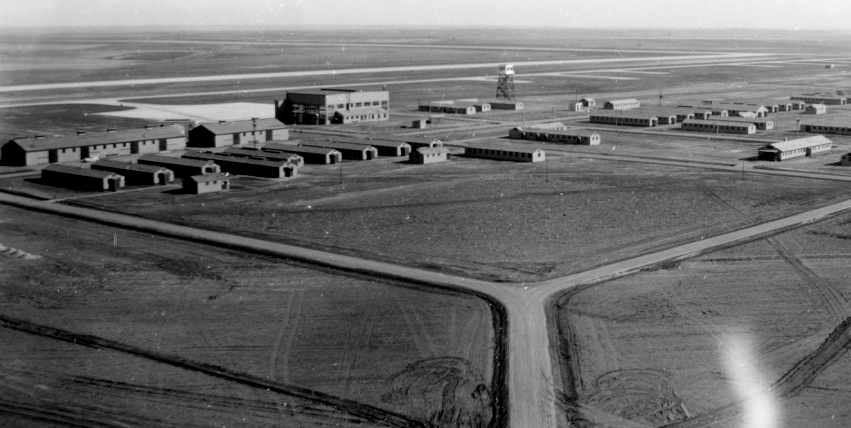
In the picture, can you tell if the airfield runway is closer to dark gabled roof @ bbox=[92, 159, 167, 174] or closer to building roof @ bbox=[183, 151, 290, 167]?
building roof @ bbox=[183, 151, 290, 167]

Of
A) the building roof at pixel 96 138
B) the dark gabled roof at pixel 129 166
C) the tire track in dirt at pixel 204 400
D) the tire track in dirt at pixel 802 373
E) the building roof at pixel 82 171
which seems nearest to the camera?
the tire track in dirt at pixel 802 373

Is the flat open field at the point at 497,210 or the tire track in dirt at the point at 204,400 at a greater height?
the flat open field at the point at 497,210

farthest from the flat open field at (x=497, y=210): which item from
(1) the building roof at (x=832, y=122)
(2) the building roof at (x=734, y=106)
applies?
(2) the building roof at (x=734, y=106)

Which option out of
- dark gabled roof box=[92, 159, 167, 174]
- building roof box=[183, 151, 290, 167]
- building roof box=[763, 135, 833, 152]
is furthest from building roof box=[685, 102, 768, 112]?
dark gabled roof box=[92, 159, 167, 174]

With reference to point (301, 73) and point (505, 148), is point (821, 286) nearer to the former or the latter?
point (505, 148)

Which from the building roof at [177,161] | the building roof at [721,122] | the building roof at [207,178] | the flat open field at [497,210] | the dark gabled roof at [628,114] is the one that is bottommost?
the flat open field at [497,210]

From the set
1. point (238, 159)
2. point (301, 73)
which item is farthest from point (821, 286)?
point (301, 73)

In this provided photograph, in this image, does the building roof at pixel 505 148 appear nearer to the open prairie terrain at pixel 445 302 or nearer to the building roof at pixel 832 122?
the open prairie terrain at pixel 445 302
